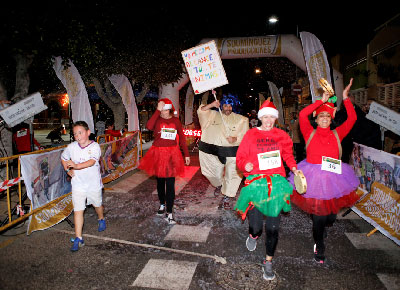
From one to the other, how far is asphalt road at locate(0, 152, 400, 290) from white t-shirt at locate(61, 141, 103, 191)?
0.89 metres

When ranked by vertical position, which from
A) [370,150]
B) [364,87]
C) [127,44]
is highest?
[127,44]

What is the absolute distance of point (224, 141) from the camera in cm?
597

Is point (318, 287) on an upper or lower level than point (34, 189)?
lower

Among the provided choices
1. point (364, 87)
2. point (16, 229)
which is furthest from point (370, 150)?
point (364, 87)

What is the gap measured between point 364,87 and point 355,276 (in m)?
10.6

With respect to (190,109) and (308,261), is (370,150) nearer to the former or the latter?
(308,261)

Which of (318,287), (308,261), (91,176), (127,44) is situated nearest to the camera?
(318,287)

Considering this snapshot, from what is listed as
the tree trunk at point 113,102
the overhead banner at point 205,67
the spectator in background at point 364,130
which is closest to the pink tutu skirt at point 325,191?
the spectator in background at point 364,130

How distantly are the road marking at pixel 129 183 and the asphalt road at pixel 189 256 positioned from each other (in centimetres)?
196

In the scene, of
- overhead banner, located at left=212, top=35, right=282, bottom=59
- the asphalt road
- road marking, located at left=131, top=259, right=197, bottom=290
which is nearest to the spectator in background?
the asphalt road

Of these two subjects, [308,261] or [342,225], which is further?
[342,225]

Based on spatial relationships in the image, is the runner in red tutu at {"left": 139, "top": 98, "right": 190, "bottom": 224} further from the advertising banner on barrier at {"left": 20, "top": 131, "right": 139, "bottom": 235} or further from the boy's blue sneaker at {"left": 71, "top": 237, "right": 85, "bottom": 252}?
the advertising banner on barrier at {"left": 20, "top": 131, "right": 139, "bottom": 235}

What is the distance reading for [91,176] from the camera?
4.30 meters

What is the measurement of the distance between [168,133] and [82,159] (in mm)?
1534
